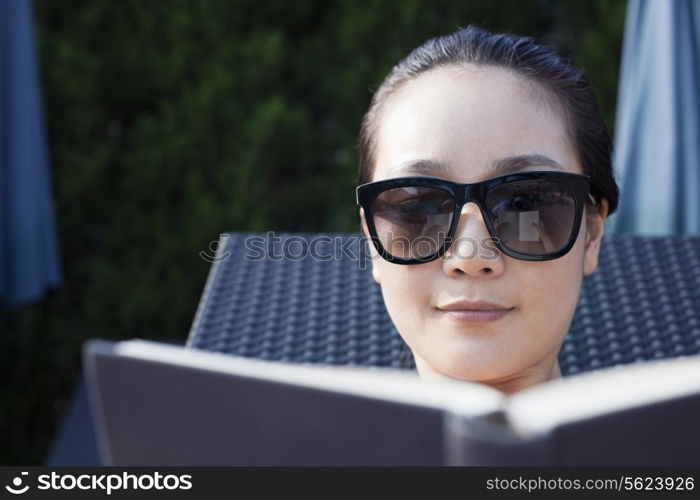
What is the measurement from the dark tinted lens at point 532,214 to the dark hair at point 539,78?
0.17 meters

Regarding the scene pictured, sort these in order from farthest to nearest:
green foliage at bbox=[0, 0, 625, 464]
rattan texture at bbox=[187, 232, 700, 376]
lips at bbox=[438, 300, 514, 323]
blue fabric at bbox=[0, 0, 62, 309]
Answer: green foliage at bbox=[0, 0, 625, 464] < blue fabric at bbox=[0, 0, 62, 309] < rattan texture at bbox=[187, 232, 700, 376] < lips at bbox=[438, 300, 514, 323]

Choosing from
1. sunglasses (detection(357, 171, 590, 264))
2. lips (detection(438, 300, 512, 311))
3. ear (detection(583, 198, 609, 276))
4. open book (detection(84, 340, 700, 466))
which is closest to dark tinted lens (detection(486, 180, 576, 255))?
sunglasses (detection(357, 171, 590, 264))

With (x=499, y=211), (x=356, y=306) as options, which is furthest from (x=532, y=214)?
(x=356, y=306)

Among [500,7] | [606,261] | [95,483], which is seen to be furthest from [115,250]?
[95,483]

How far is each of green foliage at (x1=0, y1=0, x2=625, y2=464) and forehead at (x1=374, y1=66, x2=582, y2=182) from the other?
2667mm

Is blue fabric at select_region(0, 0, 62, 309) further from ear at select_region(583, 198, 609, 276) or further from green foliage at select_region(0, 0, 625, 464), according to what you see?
ear at select_region(583, 198, 609, 276)

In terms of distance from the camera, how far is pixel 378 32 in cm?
412

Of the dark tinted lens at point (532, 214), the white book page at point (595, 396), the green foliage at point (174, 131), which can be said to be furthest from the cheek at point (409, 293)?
the green foliage at point (174, 131)

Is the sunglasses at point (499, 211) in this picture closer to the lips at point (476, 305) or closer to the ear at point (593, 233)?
the lips at point (476, 305)

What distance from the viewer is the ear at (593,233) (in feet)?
4.98

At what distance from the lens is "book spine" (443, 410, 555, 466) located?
0.56m

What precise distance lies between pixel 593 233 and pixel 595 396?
1032 mm

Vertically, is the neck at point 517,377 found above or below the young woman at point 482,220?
below

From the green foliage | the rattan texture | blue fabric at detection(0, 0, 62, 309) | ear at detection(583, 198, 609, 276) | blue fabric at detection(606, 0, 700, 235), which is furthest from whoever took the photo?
the green foliage
